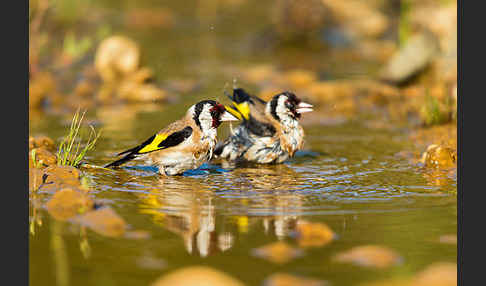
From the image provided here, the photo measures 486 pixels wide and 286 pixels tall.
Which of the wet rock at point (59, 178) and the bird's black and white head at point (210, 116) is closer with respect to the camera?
the wet rock at point (59, 178)

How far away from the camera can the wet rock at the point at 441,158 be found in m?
8.26

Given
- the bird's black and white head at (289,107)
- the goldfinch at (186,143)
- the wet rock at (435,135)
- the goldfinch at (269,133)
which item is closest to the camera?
the goldfinch at (186,143)

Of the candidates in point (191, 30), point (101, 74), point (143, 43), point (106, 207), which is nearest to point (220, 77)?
point (101, 74)

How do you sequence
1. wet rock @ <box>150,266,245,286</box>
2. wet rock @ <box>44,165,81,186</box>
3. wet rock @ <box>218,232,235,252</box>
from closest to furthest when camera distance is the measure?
wet rock @ <box>150,266,245,286</box> < wet rock @ <box>218,232,235,252</box> < wet rock @ <box>44,165,81,186</box>

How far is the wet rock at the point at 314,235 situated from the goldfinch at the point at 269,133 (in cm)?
304

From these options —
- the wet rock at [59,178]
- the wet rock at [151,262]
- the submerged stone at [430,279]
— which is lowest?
the submerged stone at [430,279]

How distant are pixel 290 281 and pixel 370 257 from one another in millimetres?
779

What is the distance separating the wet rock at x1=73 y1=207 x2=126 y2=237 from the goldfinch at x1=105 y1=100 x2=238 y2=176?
1684mm

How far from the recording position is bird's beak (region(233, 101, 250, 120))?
927 cm

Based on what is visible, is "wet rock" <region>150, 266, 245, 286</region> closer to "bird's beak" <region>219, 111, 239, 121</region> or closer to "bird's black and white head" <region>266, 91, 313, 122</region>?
"bird's beak" <region>219, 111, 239, 121</region>

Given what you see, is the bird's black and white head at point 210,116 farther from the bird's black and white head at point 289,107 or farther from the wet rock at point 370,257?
the wet rock at point 370,257

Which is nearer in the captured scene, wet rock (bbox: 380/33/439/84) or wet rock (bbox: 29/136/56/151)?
wet rock (bbox: 29/136/56/151)

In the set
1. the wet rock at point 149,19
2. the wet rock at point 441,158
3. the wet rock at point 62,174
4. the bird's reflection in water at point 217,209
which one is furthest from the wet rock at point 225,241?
the wet rock at point 149,19

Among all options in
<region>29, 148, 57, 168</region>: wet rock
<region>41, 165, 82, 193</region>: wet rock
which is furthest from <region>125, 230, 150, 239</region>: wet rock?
<region>29, 148, 57, 168</region>: wet rock
